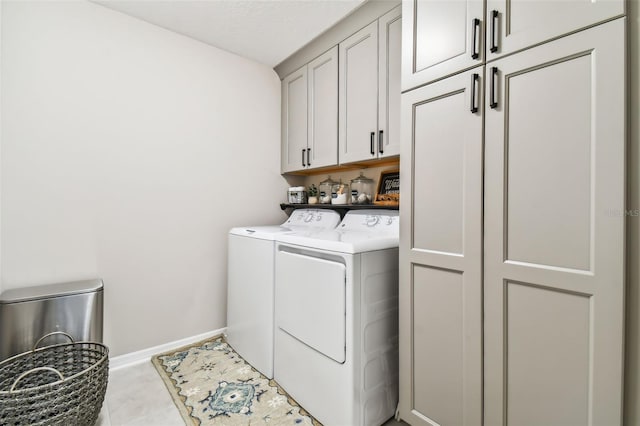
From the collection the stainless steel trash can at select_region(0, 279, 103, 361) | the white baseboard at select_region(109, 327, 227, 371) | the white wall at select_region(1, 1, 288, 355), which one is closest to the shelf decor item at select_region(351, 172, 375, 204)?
the white wall at select_region(1, 1, 288, 355)

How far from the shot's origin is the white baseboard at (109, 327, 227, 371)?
2113mm

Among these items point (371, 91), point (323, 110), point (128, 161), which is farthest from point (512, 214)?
point (128, 161)

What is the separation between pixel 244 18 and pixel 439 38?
1.49m

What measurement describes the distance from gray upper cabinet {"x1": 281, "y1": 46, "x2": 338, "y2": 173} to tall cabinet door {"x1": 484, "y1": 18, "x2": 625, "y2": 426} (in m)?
1.39

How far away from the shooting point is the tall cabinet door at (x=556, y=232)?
91 cm

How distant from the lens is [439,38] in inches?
51.9

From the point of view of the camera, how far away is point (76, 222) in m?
1.99

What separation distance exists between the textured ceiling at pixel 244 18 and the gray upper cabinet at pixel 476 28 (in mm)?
870

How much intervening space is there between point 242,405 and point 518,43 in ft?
7.08

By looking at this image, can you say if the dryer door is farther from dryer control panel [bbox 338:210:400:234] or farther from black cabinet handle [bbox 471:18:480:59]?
black cabinet handle [bbox 471:18:480:59]

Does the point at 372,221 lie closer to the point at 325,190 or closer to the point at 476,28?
the point at 325,190

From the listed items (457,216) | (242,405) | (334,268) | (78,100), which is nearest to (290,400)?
(242,405)

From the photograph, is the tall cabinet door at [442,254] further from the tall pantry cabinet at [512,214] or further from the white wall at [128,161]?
the white wall at [128,161]

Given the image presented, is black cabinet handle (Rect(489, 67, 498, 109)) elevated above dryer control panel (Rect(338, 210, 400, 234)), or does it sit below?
above
